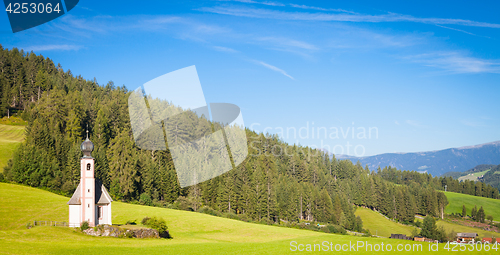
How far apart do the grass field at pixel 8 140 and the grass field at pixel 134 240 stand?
14446 mm

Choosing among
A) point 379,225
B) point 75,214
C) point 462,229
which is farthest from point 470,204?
point 75,214

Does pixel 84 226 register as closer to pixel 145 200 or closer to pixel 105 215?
pixel 105 215

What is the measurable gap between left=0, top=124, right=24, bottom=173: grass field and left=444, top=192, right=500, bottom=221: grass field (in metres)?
125

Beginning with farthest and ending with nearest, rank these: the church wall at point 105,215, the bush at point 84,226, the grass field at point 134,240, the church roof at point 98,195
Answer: the church wall at point 105,215, the church roof at point 98,195, the bush at point 84,226, the grass field at point 134,240

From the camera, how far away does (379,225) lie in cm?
9112

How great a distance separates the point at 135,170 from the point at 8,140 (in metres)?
27.8

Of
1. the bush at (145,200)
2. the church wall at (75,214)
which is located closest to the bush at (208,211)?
the bush at (145,200)

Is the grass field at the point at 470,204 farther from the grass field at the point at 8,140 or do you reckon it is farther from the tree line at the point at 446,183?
the grass field at the point at 8,140

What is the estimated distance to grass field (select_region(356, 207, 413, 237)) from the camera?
3335 inches

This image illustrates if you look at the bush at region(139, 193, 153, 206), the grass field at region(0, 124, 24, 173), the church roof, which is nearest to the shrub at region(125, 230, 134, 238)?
the church roof

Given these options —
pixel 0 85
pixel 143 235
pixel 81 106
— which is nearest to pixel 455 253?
pixel 143 235

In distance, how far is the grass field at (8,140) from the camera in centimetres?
6081

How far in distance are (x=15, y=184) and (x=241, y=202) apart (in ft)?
119

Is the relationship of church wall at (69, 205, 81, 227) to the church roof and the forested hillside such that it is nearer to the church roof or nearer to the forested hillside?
the church roof
